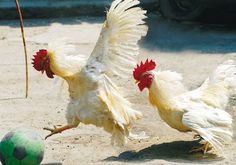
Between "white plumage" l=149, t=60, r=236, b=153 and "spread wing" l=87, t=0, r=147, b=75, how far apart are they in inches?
11.9

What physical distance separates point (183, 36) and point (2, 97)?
400 centimetres

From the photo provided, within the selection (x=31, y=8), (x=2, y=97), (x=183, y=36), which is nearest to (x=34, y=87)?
(x=2, y=97)

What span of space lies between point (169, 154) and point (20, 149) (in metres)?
1.35

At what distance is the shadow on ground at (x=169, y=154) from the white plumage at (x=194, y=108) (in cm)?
19

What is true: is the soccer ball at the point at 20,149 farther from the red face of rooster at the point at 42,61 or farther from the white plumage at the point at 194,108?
the white plumage at the point at 194,108

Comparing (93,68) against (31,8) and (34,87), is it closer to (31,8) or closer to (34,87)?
(34,87)

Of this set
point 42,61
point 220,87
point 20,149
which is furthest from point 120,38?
point 20,149

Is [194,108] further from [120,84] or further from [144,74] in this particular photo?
[120,84]

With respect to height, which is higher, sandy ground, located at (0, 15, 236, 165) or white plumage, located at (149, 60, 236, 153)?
white plumage, located at (149, 60, 236, 153)

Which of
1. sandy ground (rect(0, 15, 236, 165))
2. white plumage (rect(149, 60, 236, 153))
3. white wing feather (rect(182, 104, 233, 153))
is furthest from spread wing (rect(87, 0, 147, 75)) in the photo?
sandy ground (rect(0, 15, 236, 165))

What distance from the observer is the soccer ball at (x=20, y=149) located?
5.17 m

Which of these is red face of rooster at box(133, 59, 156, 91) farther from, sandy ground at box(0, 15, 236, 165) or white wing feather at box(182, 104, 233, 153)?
sandy ground at box(0, 15, 236, 165)

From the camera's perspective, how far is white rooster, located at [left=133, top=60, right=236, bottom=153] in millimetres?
5520

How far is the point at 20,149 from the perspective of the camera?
5168 millimetres
